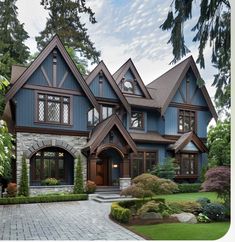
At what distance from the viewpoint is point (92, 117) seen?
9.68 m

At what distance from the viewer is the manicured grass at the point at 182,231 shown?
4715 mm

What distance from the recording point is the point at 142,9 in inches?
207

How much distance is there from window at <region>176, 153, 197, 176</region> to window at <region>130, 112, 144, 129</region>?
4.32ft

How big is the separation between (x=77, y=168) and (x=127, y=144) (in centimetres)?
148

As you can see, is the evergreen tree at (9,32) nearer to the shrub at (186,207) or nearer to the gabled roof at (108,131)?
the shrub at (186,207)

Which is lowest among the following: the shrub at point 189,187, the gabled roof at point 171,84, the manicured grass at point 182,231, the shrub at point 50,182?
the manicured grass at point 182,231

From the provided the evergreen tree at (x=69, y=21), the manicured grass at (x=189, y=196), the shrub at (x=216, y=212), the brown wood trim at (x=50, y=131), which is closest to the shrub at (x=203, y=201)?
the manicured grass at (x=189, y=196)

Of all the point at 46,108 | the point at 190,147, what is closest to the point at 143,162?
the point at 190,147

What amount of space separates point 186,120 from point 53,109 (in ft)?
11.5

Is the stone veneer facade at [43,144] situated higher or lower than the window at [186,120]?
lower

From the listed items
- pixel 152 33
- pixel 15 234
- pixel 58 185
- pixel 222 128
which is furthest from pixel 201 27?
pixel 58 185

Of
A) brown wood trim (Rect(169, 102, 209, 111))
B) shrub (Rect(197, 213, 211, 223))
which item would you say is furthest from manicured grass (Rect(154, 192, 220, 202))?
brown wood trim (Rect(169, 102, 209, 111))

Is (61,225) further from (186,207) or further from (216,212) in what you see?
(216,212)

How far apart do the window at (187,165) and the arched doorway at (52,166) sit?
9.12 ft
